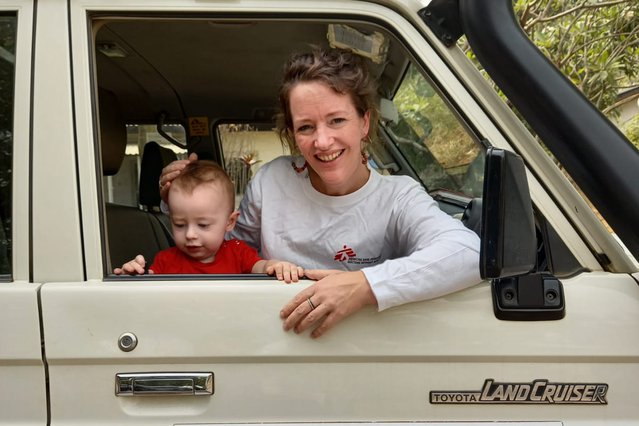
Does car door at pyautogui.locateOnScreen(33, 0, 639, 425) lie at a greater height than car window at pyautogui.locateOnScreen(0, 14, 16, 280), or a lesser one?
lesser

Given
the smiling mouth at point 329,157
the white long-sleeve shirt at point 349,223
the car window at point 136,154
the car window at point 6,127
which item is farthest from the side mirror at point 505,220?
the car window at point 136,154

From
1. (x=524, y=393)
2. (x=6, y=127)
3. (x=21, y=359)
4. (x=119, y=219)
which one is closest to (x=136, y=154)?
(x=119, y=219)

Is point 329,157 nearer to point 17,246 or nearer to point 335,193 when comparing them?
point 335,193

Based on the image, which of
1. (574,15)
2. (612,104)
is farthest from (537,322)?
(612,104)

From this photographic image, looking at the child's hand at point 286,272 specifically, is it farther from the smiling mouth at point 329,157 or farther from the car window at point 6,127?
the car window at point 6,127

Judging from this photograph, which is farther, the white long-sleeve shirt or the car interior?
the car interior

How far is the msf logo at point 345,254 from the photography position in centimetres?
173

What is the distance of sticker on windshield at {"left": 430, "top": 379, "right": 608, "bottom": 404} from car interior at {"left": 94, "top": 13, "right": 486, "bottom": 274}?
0.51 meters

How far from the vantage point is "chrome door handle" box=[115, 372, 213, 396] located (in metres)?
1.39

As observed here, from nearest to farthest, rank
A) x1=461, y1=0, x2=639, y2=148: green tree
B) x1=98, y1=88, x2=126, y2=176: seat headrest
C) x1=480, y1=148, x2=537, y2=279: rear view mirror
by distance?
1. x1=480, y1=148, x2=537, y2=279: rear view mirror
2. x1=98, y1=88, x2=126, y2=176: seat headrest
3. x1=461, y1=0, x2=639, y2=148: green tree

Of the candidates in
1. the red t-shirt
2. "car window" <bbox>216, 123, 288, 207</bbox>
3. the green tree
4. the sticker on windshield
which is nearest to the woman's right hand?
the red t-shirt

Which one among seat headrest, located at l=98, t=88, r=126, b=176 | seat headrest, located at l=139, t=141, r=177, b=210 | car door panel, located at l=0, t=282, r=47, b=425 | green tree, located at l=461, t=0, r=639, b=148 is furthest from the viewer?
green tree, located at l=461, t=0, r=639, b=148

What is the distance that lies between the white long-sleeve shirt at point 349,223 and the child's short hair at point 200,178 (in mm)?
116

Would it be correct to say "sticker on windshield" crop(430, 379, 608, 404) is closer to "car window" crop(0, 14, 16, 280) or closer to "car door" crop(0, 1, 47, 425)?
"car door" crop(0, 1, 47, 425)
